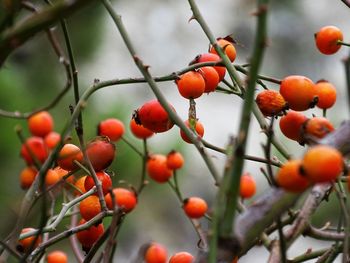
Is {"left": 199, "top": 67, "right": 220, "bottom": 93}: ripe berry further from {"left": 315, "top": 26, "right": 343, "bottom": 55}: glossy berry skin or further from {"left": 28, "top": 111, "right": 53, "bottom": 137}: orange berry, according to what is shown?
{"left": 28, "top": 111, "right": 53, "bottom": 137}: orange berry

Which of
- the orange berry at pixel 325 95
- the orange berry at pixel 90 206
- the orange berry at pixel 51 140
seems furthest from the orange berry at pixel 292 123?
the orange berry at pixel 51 140

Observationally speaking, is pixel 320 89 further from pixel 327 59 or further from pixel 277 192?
pixel 327 59

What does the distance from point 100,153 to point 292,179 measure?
321mm

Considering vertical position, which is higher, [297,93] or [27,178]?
[297,93]

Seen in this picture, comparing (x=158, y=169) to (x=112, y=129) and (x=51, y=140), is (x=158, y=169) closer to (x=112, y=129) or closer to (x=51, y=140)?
(x=112, y=129)

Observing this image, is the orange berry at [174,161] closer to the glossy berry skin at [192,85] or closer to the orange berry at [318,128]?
the glossy berry skin at [192,85]

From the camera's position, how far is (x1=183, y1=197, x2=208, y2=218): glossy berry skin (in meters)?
1.14

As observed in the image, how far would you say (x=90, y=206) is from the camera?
87 centimetres

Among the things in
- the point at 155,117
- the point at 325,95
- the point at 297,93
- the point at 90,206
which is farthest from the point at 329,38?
the point at 90,206

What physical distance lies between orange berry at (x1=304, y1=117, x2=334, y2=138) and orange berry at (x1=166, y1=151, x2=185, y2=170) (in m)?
0.57

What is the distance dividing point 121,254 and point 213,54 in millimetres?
6127

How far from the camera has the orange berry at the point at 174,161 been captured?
1.29 meters

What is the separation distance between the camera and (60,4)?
60 cm

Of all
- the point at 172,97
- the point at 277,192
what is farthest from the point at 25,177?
the point at 172,97
